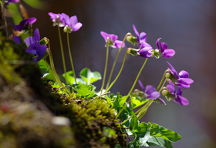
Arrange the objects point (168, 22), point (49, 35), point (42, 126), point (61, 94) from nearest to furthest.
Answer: point (42, 126) < point (61, 94) < point (49, 35) < point (168, 22)

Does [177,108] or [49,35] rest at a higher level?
[49,35]

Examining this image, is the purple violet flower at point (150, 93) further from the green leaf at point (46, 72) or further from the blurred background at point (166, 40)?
the blurred background at point (166, 40)

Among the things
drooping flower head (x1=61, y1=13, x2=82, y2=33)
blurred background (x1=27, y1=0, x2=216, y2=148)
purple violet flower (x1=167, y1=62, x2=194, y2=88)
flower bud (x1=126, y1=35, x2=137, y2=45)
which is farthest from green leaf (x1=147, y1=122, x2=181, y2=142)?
blurred background (x1=27, y1=0, x2=216, y2=148)

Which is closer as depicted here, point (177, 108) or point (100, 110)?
point (100, 110)

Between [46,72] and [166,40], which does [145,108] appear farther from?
[166,40]

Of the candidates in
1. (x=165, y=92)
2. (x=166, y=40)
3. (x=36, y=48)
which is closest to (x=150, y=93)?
(x=165, y=92)

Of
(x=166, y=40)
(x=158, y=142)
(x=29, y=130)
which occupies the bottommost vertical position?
(x=166, y=40)

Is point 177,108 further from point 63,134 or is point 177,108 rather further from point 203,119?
point 63,134

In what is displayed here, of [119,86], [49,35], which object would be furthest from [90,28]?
[119,86]
